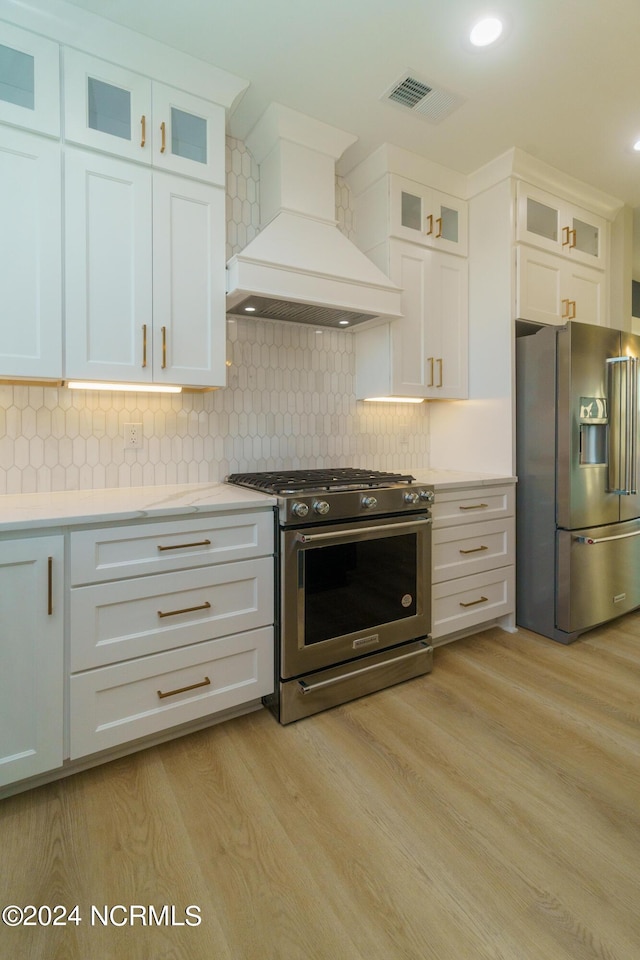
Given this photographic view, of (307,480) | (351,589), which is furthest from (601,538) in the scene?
(307,480)

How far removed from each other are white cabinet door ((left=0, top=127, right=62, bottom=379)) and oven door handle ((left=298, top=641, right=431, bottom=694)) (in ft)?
5.36

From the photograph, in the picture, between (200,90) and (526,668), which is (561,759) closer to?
(526,668)

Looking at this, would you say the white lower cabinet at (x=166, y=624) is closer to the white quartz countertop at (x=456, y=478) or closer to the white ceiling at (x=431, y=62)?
the white quartz countertop at (x=456, y=478)

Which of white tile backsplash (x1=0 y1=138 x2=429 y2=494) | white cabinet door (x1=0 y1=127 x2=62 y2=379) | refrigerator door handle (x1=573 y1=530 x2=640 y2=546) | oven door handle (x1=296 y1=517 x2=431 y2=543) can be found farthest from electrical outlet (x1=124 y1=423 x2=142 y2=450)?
refrigerator door handle (x1=573 y1=530 x2=640 y2=546)

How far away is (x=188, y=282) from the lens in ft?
7.02

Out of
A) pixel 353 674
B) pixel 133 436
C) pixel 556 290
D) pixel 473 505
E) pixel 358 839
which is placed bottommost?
pixel 358 839

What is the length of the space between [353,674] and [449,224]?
2784 millimetres

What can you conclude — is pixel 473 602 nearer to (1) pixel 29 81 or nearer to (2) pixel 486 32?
(2) pixel 486 32

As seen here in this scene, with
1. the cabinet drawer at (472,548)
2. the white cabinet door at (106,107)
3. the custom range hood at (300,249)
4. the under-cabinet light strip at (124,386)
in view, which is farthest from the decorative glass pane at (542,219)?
→ the under-cabinet light strip at (124,386)

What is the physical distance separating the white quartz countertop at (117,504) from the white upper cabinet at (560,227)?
244cm

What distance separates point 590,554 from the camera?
2.84 m

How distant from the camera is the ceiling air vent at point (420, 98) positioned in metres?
2.27

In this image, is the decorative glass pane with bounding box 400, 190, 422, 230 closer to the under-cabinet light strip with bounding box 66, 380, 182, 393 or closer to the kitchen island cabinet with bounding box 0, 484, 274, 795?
the under-cabinet light strip with bounding box 66, 380, 182, 393

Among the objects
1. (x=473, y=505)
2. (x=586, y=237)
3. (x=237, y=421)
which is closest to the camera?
(x=237, y=421)
